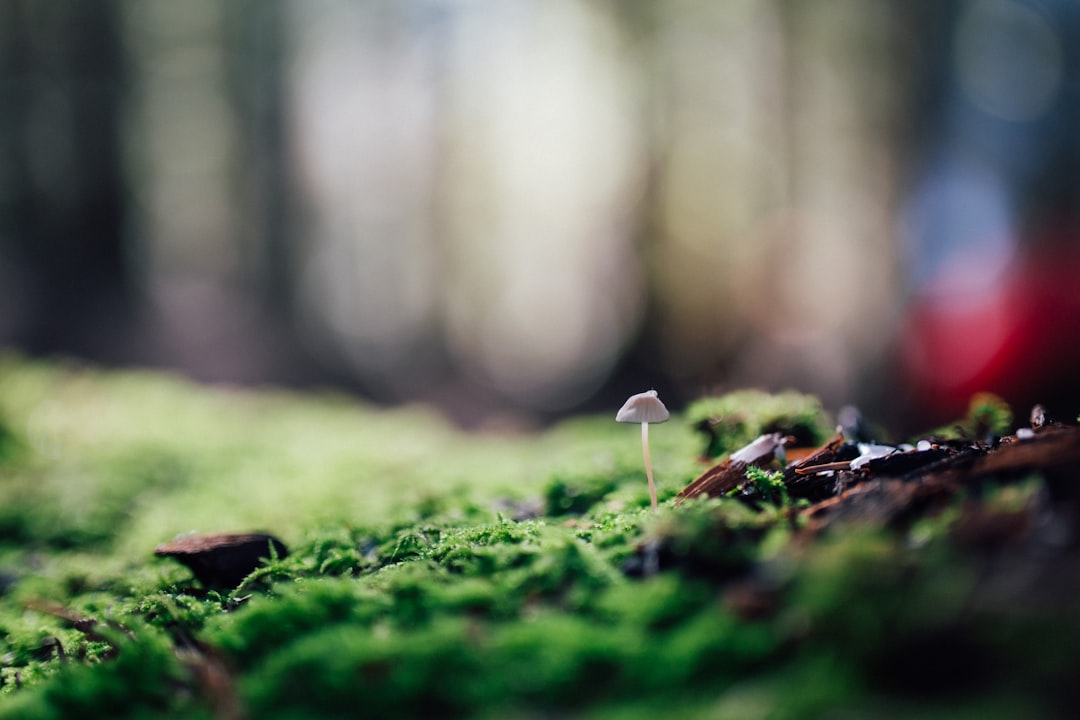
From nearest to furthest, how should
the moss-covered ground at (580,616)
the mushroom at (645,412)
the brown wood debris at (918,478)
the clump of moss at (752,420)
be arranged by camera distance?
1. the moss-covered ground at (580,616)
2. the brown wood debris at (918,478)
3. the mushroom at (645,412)
4. the clump of moss at (752,420)

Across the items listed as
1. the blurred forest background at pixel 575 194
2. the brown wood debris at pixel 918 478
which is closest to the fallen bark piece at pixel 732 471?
the brown wood debris at pixel 918 478

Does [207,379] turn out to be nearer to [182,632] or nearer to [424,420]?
[424,420]

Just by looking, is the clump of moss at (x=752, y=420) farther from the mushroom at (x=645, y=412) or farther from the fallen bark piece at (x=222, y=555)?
the fallen bark piece at (x=222, y=555)

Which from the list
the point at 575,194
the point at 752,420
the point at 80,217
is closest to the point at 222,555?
the point at 752,420

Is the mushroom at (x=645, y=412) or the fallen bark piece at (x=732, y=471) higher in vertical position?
the mushroom at (x=645, y=412)

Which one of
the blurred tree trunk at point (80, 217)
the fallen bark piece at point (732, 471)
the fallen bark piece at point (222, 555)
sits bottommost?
the fallen bark piece at point (222, 555)
